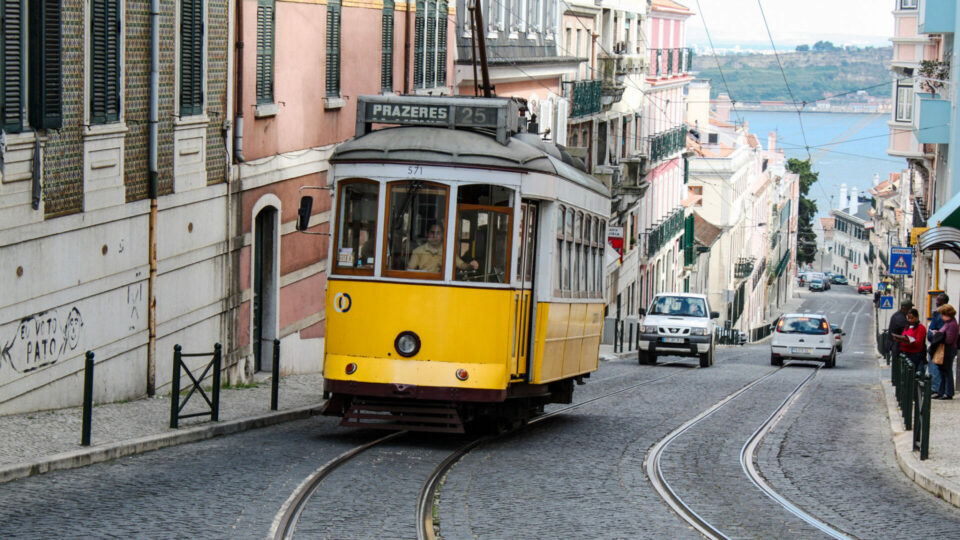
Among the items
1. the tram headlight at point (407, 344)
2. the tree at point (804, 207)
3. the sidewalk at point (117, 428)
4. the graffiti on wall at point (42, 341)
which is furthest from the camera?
the tree at point (804, 207)

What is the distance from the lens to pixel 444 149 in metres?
15.1

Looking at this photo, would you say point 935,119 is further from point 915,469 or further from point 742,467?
point 742,467

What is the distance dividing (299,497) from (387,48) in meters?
18.9

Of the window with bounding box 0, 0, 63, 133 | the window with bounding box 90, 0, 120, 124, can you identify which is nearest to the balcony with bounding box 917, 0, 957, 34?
the window with bounding box 90, 0, 120, 124

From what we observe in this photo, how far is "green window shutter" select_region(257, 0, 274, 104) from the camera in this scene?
2227cm

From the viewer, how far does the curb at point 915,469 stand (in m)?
13.2

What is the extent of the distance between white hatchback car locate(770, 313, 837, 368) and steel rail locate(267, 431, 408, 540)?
2571 cm

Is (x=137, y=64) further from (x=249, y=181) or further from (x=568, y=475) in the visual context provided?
(x=568, y=475)

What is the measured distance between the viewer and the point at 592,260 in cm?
1870

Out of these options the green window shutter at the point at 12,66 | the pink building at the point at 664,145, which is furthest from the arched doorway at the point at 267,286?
the pink building at the point at 664,145

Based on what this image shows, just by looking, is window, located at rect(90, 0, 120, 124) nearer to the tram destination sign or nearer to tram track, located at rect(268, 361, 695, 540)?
the tram destination sign

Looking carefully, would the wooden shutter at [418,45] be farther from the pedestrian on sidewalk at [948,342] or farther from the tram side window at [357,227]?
the tram side window at [357,227]

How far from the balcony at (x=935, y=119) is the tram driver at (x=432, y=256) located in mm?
30580

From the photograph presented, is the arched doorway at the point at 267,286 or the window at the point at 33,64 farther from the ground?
the window at the point at 33,64
